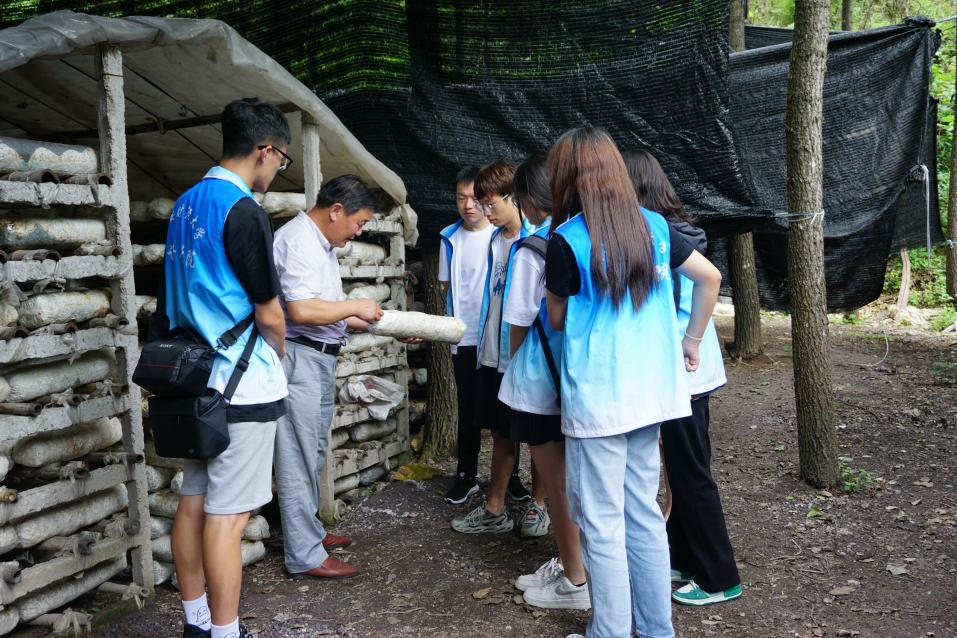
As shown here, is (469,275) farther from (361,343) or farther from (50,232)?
(50,232)

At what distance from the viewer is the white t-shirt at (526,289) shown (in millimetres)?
3320

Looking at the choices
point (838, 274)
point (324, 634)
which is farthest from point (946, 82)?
point (324, 634)

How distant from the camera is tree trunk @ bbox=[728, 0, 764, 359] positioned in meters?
7.78

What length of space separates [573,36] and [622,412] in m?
3.38

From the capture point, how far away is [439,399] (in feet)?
20.4

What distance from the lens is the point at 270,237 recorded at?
3.00 metres

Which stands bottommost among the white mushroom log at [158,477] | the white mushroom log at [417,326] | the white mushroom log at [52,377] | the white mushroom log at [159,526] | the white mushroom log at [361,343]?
the white mushroom log at [159,526]

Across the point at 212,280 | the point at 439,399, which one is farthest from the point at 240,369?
the point at 439,399

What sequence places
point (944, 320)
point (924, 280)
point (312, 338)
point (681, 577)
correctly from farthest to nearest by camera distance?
point (924, 280) → point (944, 320) → point (312, 338) → point (681, 577)

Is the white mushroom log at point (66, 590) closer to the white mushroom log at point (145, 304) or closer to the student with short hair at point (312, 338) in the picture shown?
the student with short hair at point (312, 338)

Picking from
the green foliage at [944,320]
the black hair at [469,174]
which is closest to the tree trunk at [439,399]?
the black hair at [469,174]

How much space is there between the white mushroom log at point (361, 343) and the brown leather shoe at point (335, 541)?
119 centimetres

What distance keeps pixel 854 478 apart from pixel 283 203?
159 inches

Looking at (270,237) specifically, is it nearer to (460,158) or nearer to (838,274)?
(460,158)
